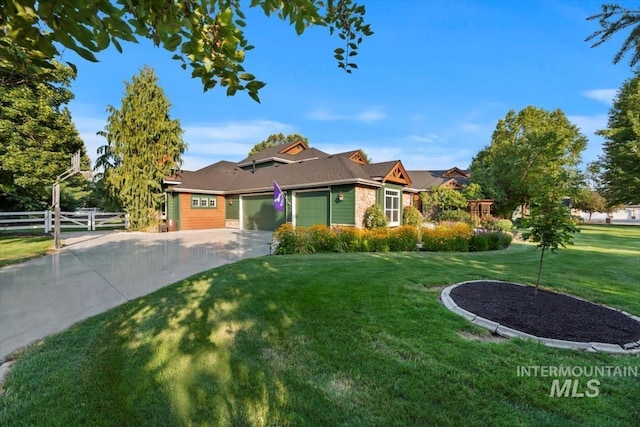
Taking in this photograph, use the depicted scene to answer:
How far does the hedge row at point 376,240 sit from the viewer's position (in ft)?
29.4

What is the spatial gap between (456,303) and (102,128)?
67.5 feet

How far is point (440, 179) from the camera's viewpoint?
86.1 ft

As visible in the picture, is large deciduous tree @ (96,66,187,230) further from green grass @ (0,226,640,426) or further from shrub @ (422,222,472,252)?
shrub @ (422,222,472,252)

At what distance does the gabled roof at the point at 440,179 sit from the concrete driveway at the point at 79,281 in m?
20.0

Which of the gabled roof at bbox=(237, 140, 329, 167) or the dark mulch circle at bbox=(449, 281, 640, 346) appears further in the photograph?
the gabled roof at bbox=(237, 140, 329, 167)

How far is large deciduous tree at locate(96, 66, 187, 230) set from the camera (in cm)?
1582

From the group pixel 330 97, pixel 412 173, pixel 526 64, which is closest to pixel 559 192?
pixel 526 64

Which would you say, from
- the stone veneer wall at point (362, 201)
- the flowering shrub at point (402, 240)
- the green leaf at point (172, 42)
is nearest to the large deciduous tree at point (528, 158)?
the stone veneer wall at point (362, 201)

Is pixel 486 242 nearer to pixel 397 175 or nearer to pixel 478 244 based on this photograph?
pixel 478 244

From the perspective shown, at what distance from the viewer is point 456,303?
404cm

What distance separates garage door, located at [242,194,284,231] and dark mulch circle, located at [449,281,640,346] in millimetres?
13022

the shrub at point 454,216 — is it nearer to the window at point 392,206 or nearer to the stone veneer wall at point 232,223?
the window at point 392,206

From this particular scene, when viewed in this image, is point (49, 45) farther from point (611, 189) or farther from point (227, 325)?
point (611, 189)

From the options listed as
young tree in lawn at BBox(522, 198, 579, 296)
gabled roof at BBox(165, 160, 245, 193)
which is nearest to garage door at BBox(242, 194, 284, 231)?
gabled roof at BBox(165, 160, 245, 193)
